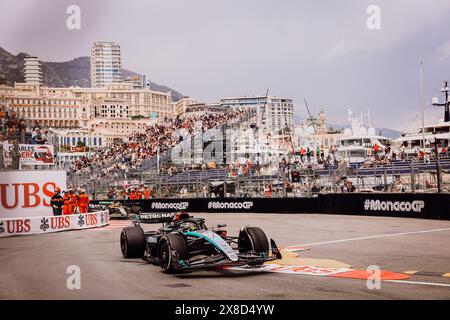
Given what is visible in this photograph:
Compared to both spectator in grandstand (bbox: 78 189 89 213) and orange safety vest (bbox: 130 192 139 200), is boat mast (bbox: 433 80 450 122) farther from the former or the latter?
spectator in grandstand (bbox: 78 189 89 213)

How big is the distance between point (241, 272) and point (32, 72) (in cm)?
5030

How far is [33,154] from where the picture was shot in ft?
89.9

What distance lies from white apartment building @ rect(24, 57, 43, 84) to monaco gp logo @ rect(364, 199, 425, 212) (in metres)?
35.0

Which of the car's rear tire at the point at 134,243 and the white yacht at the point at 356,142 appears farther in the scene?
the white yacht at the point at 356,142

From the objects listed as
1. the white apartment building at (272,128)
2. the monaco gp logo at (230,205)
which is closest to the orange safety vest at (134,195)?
the monaco gp logo at (230,205)

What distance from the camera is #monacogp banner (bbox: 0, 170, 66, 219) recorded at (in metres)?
25.9

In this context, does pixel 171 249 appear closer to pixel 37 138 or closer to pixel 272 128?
pixel 37 138

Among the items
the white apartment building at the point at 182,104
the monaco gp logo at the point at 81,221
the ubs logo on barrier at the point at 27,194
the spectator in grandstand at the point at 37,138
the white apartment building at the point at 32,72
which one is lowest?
the monaco gp logo at the point at 81,221

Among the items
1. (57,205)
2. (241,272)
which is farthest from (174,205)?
(241,272)

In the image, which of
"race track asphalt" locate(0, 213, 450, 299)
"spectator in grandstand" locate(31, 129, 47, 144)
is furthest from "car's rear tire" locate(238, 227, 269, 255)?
"spectator in grandstand" locate(31, 129, 47, 144)

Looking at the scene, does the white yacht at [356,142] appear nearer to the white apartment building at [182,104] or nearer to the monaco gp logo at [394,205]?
the monaco gp logo at [394,205]

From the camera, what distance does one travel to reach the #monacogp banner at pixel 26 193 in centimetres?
2589

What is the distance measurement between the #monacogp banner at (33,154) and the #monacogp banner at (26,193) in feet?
2.69
